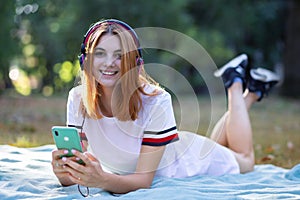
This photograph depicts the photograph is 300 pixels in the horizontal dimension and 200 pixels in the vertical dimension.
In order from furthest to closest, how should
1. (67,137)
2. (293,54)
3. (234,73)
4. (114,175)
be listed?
(293,54) < (234,73) < (114,175) < (67,137)

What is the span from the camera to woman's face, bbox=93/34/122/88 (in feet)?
7.59

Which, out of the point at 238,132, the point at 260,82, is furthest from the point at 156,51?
the point at 238,132

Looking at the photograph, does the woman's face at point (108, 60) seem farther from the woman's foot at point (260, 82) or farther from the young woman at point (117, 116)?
the woman's foot at point (260, 82)

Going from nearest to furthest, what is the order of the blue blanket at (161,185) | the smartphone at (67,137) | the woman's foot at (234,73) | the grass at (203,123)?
the smartphone at (67,137), the blue blanket at (161,185), the woman's foot at (234,73), the grass at (203,123)

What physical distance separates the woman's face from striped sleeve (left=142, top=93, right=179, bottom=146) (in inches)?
8.5

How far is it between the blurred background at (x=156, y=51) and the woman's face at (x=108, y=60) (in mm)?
1891

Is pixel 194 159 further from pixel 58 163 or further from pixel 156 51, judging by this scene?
pixel 156 51

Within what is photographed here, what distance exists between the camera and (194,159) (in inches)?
114

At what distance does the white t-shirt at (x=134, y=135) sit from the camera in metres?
2.37

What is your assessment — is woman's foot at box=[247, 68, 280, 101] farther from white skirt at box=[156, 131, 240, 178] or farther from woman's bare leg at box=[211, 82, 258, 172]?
white skirt at box=[156, 131, 240, 178]

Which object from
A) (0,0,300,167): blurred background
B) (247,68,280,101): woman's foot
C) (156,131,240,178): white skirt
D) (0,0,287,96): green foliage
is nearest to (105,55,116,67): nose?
(156,131,240,178): white skirt

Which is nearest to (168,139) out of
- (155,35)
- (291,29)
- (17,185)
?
(17,185)

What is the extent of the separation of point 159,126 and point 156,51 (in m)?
7.35

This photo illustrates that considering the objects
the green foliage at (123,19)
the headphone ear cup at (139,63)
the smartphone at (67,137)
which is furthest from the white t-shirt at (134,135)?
the green foliage at (123,19)
